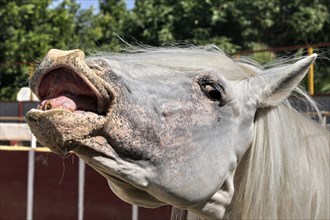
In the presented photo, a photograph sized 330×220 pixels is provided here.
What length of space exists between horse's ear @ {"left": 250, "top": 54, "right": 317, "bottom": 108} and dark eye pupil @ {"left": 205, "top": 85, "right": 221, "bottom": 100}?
0.52ft

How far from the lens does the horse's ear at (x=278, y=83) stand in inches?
74.5

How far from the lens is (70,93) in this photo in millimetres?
1530

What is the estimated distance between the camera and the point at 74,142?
1527 millimetres

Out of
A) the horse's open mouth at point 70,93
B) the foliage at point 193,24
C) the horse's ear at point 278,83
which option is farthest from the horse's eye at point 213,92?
the foliage at point 193,24

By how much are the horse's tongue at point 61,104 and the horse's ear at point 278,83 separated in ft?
2.30

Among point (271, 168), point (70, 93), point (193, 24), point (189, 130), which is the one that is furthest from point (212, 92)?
point (193, 24)

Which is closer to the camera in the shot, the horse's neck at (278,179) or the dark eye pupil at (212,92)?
the dark eye pupil at (212,92)

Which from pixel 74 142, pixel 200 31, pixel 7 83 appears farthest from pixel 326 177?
pixel 7 83

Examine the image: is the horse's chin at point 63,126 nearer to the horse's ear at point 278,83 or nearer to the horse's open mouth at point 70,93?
the horse's open mouth at point 70,93

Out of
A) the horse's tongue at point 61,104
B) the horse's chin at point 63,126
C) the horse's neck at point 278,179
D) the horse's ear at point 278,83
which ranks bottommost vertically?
the horse's neck at point 278,179

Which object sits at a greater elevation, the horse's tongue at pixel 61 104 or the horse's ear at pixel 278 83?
the horse's ear at pixel 278 83

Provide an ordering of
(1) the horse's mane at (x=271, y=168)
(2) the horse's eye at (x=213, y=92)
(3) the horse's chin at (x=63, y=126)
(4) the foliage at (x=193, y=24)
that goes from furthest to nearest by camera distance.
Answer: (4) the foliage at (x=193, y=24) < (1) the horse's mane at (x=271, y=168) < (2) the horse's eye at (x=213, y=92) < (3) the horse's chin at (x=63, y=126)

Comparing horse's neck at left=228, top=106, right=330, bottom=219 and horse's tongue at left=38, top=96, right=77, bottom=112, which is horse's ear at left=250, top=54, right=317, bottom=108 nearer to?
horse's neck at left=228, top=106, right=330, bottom=219

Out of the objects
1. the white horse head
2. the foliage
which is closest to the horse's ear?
the white horse head
